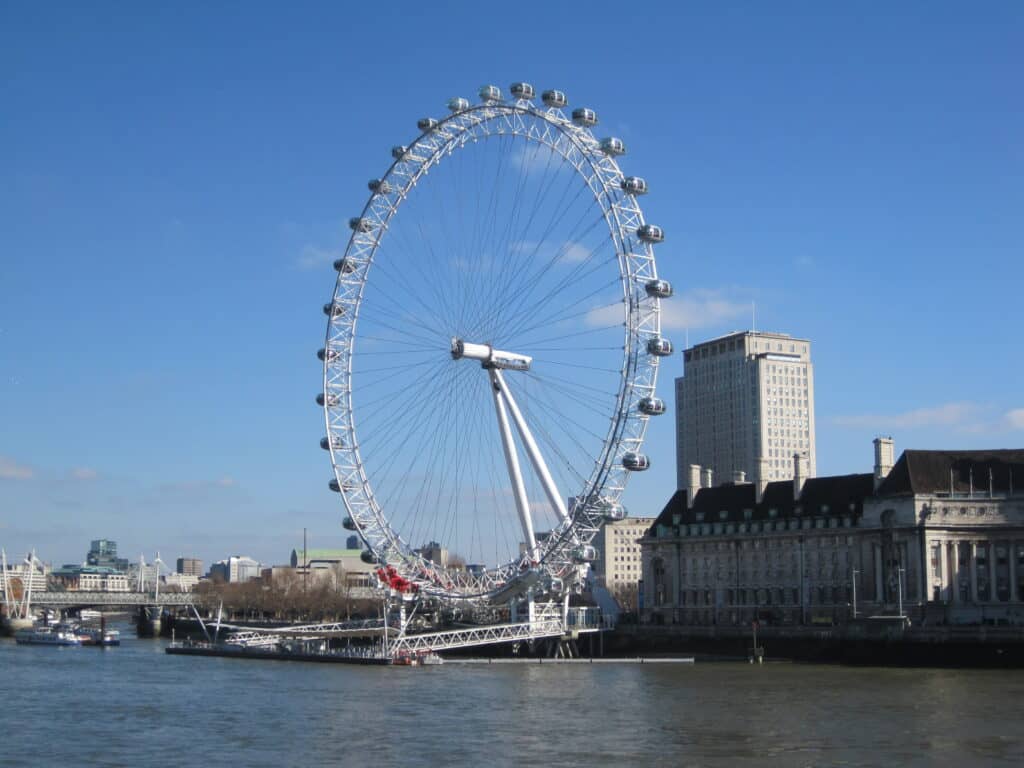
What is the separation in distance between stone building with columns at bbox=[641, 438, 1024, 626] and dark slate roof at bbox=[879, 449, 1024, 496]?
0.21 ft

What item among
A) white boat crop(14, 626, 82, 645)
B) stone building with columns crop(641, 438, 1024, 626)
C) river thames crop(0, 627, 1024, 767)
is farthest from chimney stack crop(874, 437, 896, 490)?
white boat crop(14, 626, 82, 645)

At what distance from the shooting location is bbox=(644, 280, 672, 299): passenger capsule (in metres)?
73.9

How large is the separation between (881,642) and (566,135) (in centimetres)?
3243

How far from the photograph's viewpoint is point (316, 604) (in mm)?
164750

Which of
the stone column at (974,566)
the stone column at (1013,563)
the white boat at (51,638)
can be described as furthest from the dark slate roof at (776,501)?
the white boat at (51,638)

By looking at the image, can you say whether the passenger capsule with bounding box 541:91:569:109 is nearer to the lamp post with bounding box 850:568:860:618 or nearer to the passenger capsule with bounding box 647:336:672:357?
the passenger capsule with bounding box 647:336:672:357

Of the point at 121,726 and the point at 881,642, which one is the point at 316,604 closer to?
the point at 881,642

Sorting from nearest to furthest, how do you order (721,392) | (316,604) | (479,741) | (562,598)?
(479,741)
(562,598)
(316,604)
(721,392)

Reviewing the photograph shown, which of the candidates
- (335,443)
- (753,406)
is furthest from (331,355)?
(753,406)

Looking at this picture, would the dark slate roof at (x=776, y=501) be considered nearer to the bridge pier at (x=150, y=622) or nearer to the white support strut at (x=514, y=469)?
the white support strut at (x=514, y=469)

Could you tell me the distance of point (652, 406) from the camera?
2948 inches

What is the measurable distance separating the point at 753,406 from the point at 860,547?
9091cm

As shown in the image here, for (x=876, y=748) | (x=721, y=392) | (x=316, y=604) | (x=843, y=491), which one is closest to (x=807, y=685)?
(x=876, y=748)

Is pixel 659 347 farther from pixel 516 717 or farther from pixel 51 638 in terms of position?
pixel 51 638
